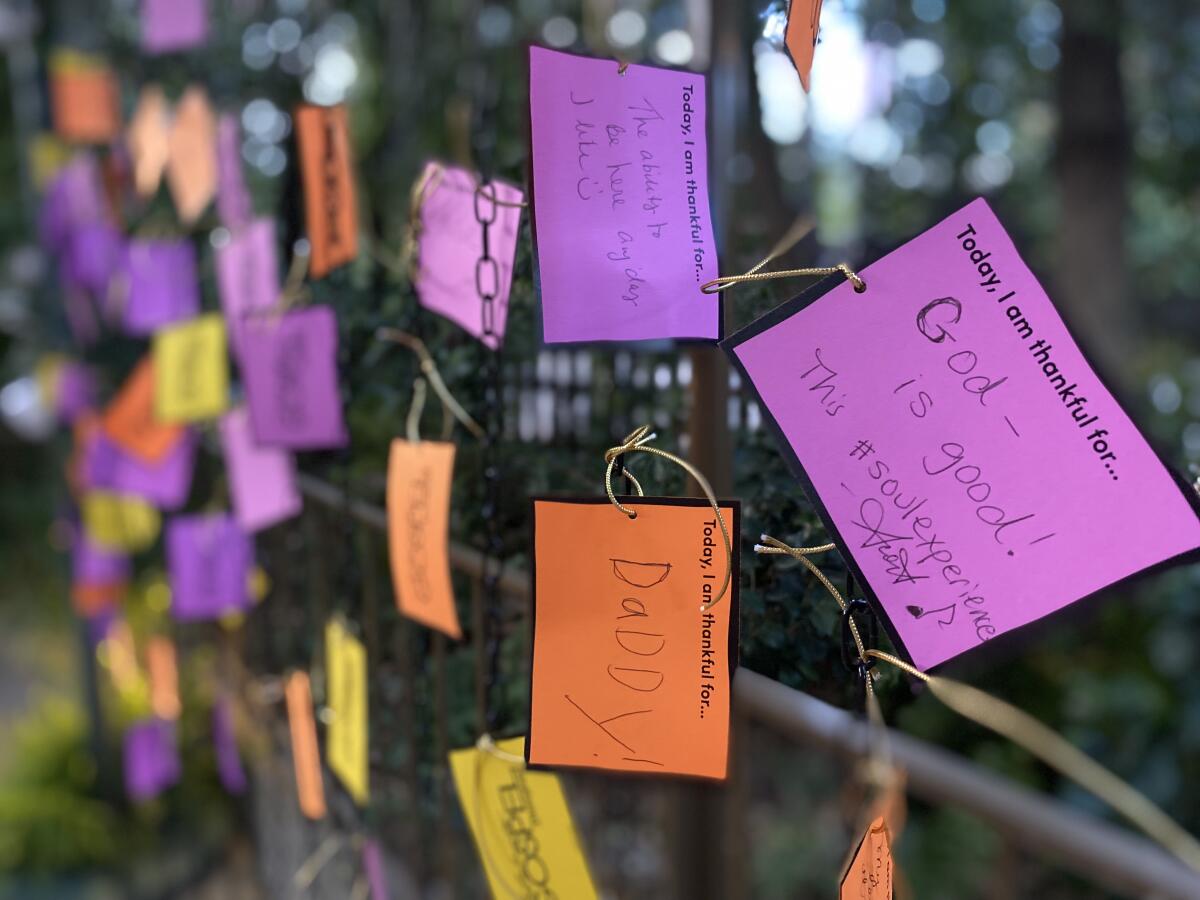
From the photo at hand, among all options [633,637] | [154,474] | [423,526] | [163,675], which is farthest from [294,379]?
[163,675]

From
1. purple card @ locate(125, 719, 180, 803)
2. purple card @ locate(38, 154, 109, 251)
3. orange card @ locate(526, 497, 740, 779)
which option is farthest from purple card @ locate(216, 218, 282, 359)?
purple card @ locate(125, 719, 180, 803)

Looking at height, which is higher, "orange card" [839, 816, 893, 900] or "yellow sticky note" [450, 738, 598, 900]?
"orange card" [839, 816, 893, 900]

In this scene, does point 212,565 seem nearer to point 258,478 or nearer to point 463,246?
point 258,478

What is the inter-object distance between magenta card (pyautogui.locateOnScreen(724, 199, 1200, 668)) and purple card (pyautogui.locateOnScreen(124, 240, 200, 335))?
131cm

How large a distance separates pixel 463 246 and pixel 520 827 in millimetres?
375

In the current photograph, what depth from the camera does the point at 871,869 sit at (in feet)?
1.53

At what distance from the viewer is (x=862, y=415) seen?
0.43 metres

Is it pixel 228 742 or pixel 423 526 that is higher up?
pixel 423 526

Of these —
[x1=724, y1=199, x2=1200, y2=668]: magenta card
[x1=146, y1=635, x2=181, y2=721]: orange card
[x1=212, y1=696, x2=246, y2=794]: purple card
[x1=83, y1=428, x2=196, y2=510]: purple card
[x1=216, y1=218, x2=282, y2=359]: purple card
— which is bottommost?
[x1=146, y1=635, x2=181, y2=721]: orange card

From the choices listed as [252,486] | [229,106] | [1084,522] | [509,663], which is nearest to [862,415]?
[1084,522]

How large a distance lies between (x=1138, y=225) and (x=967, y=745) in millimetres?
3158

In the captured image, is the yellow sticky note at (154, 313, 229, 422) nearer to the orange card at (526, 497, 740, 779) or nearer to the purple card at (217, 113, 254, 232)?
the purple card at (217, 113, 254, 232)

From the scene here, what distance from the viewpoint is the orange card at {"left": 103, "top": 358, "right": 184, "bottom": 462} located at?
61.9 inches

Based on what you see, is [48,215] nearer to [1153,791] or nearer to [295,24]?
[295,24]
